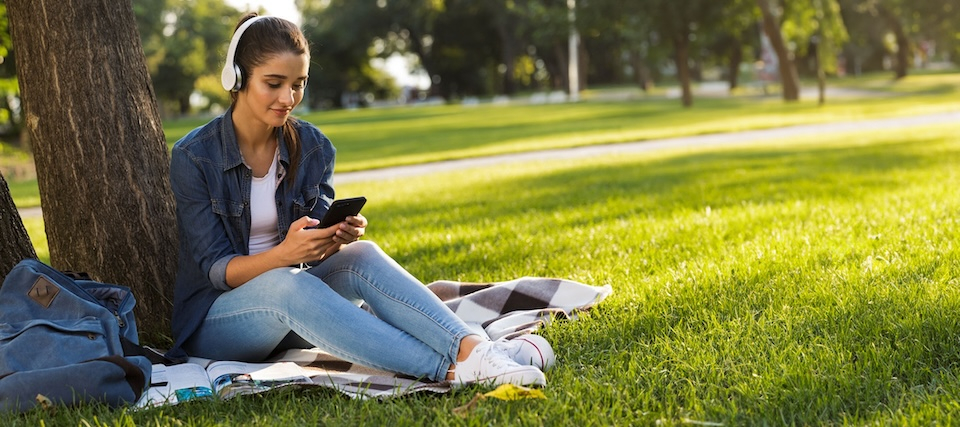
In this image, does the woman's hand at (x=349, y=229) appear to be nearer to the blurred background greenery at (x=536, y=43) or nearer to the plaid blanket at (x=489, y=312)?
the plaid blanket at (x=489, y=312)

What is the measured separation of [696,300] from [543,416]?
4.82 feet

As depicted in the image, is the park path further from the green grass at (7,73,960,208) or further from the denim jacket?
the denim jacket

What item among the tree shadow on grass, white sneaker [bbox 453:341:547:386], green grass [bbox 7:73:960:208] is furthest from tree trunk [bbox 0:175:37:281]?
green grass [bbox 7:73:960:208]

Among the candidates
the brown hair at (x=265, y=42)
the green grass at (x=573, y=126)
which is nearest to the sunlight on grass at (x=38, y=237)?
the green grass at (x=573, y=126)

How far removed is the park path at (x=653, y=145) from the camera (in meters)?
14.4

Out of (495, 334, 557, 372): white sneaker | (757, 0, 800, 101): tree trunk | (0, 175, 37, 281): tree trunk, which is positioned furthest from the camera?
(757, 0, 800, 101): tree trunk

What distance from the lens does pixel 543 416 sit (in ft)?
9.05

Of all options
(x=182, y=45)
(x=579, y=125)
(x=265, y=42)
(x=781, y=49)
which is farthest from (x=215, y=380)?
(x=182, y=45)

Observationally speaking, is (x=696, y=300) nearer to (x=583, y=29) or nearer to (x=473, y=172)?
(x=473, y=172)

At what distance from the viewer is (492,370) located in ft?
10.1

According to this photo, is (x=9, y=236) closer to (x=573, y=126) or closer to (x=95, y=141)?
(x=95, y=141)

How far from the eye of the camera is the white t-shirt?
3654mm

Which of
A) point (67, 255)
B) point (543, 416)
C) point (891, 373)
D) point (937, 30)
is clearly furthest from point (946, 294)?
point (937, 30)

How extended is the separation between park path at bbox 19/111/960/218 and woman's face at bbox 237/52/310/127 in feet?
30.1
